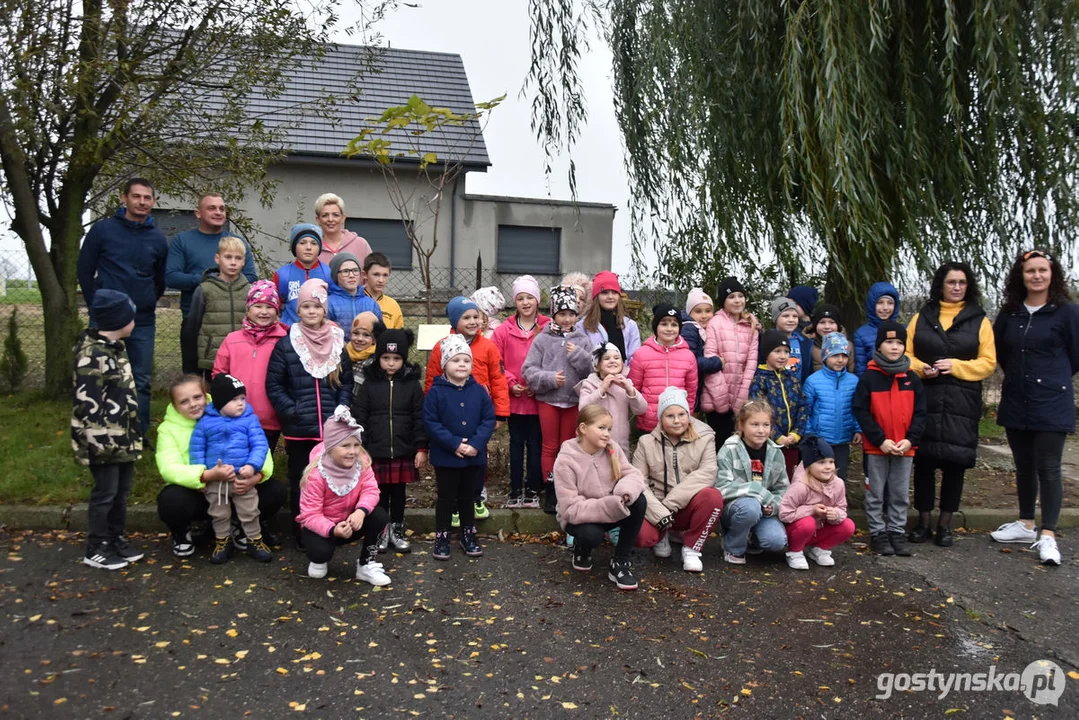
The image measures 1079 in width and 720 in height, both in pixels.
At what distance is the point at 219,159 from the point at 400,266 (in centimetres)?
1234

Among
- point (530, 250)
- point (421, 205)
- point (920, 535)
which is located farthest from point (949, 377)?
point (530, 250)

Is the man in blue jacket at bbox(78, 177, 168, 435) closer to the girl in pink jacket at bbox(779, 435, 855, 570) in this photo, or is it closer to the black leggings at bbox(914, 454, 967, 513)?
the girl in pink jacket at bbox(779, 435, 855, 570)

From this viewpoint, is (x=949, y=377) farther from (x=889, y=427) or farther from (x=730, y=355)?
(x=730, y=355)

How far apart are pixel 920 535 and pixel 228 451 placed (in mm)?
4758

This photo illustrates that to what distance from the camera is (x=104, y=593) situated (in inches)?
179

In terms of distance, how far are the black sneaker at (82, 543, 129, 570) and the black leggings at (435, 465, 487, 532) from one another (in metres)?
1.89

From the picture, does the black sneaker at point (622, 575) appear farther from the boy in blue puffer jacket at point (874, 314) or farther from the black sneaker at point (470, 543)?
the boy in blue puffer jacket at point (874, 314)

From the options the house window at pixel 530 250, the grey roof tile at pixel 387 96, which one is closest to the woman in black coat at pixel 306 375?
the grey roof tile at pixel 387 96

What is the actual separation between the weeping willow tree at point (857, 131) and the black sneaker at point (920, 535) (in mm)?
1917

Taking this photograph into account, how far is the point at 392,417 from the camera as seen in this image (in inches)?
210

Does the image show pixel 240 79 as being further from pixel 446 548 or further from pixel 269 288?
pixel 446 548

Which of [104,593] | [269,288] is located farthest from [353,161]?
[104,593]

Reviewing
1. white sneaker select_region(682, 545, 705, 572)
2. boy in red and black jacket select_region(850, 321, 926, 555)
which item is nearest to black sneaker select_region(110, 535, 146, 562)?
white sneaker select_region(682, 545, 705, 572)

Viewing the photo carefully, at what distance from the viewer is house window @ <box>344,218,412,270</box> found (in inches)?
801
